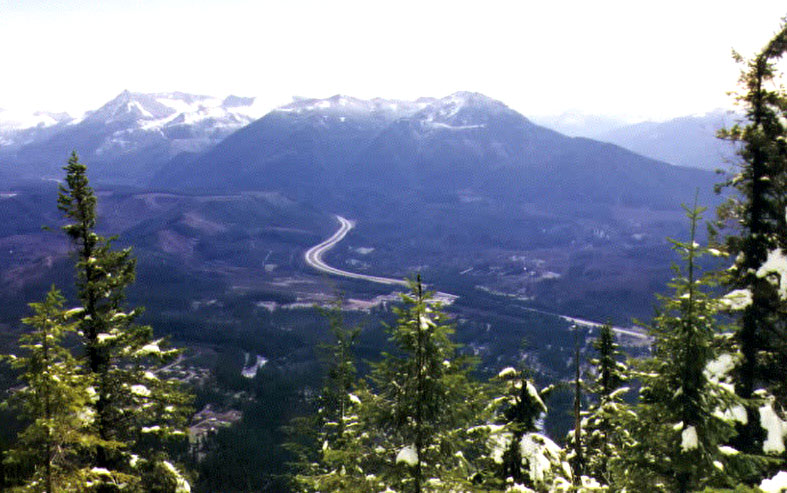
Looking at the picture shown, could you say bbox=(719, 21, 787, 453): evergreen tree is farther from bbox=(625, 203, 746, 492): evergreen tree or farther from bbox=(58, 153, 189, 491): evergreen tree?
bbox=(58, 153, 189, 491): evergreen tree

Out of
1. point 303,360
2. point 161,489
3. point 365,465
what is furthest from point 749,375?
point 303,360

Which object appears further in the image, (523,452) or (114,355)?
(114,355)

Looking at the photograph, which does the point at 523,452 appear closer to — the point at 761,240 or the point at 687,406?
the point at 687,406

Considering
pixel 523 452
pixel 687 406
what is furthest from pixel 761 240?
pixel 523 452

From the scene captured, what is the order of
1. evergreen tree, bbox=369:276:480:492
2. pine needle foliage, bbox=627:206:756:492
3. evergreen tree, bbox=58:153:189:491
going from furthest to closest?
evergreen tree, bbox=58:153:189:491, pine needle foliage, bbox=627:206:756:492, evergreen tree, bbox=369:276:480:492

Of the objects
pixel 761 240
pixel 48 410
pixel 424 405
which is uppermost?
pixel 761 240

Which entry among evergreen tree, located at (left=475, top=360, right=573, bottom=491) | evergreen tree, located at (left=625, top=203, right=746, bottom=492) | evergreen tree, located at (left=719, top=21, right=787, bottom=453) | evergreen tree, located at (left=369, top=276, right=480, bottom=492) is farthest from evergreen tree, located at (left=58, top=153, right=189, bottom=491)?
evergreen tree, located at (left=719, top=21, right=787, bottom=453)

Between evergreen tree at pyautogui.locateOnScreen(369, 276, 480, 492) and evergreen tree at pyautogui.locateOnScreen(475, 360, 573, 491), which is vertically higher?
evergreen tree at pyautogui.locateOnScreen(369, 276, 480, 492)
